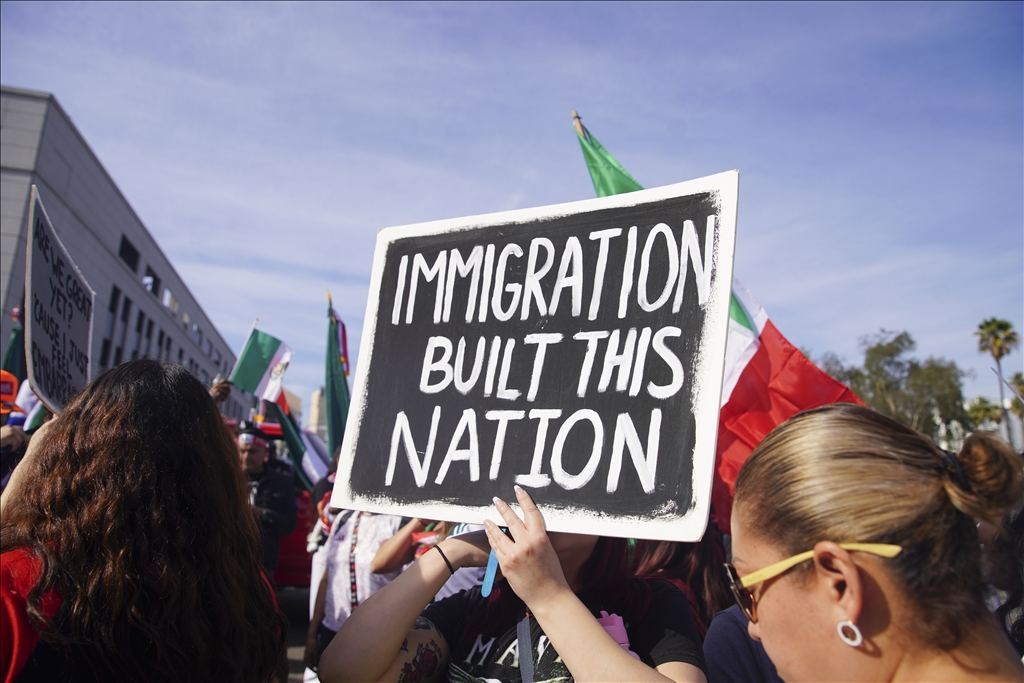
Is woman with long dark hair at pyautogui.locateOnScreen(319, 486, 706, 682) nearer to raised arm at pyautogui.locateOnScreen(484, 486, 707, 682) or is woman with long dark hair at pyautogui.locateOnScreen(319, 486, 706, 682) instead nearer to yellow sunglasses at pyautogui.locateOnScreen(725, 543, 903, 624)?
raised arm at pyautogui.locateOnScreen(484, 486, 707, 682)

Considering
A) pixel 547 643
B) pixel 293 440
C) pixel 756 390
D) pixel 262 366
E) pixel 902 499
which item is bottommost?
pixel 547 643

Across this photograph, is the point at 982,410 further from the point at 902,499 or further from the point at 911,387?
the point at 902,499

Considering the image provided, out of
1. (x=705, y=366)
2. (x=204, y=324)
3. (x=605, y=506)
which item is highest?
(x=204, y=324)

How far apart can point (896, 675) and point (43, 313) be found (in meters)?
3.18

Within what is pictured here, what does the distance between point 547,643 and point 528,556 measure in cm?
43

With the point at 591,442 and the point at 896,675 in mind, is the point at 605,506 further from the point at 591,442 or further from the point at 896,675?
the point at 896,675

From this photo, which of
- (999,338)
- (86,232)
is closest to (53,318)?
(86,232)

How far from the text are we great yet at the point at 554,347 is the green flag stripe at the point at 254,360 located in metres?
6.40

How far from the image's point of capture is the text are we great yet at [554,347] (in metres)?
1.59

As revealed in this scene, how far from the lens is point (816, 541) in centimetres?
126

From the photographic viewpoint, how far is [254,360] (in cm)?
802

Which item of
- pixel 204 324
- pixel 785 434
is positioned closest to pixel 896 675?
pixel 785 434

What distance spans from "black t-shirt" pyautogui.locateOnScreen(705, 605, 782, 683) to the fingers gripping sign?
640 mm

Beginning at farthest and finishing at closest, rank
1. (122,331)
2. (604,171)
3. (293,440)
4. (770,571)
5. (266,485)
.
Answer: (122,331), (293,440), (266,485), (604,171), (770,571)
